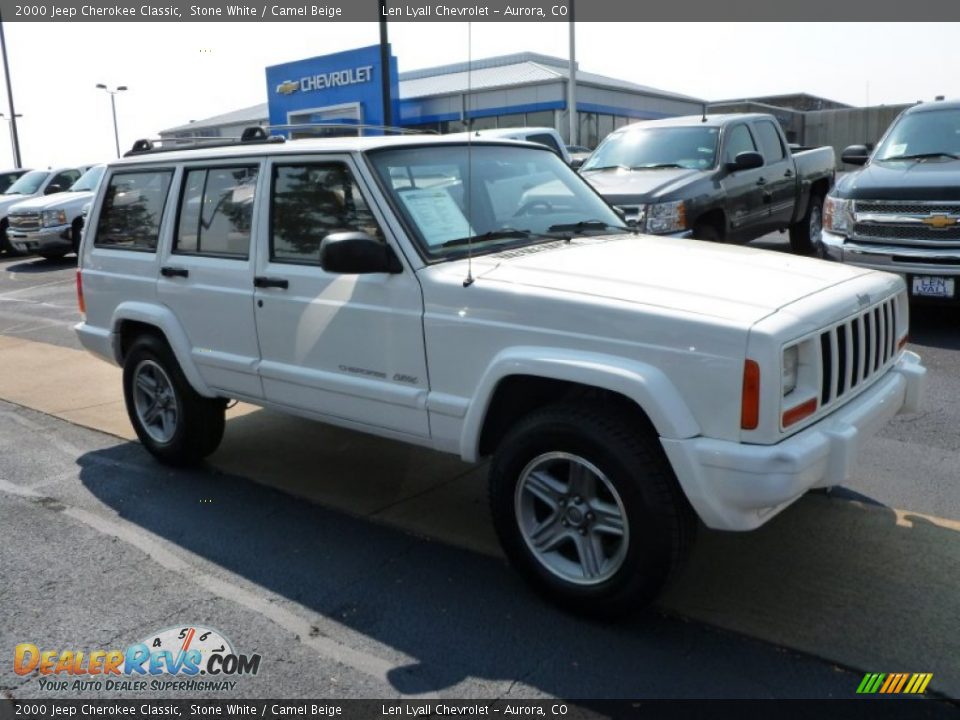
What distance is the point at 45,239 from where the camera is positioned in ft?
57.7

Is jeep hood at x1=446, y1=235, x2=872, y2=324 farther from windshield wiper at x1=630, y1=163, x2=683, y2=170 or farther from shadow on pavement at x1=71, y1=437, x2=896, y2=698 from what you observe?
windshield wiper at x1=630, y1=163, x2=683, y2=170

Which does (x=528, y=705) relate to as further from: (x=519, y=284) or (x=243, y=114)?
(x=243, y=114)

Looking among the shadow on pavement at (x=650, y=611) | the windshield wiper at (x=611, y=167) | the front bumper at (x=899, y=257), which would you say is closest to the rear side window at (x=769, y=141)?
the windshield wiper at (x=611, y=167)

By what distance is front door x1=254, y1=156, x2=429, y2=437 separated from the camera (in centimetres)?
394

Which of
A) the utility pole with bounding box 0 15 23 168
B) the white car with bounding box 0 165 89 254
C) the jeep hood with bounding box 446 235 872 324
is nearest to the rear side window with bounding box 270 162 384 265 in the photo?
the jeep hood with bounding box 446 235 872 324

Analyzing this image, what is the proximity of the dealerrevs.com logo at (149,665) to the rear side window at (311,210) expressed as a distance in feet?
6.14

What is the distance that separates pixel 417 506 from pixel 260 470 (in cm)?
124

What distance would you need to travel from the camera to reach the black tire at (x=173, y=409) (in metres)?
5.24

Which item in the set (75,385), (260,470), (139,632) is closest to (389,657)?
(139,632)

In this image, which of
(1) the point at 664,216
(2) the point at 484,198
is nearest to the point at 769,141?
(1) the point at 664,216

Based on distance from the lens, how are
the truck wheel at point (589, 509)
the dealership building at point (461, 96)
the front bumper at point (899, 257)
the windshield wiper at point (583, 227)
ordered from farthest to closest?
the dealership building at point (461, 96) → the front bumper at point (899, 257) → the windshield wiper at point (583, 227) → the truck wheel at point (589, 509)

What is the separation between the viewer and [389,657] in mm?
3293

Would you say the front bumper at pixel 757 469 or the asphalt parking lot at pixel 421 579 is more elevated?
the front bumper at pixel 757 469

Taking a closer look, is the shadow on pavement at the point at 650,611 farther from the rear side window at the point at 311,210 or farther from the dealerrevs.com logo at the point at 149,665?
the rear side window at the point at 311,210
